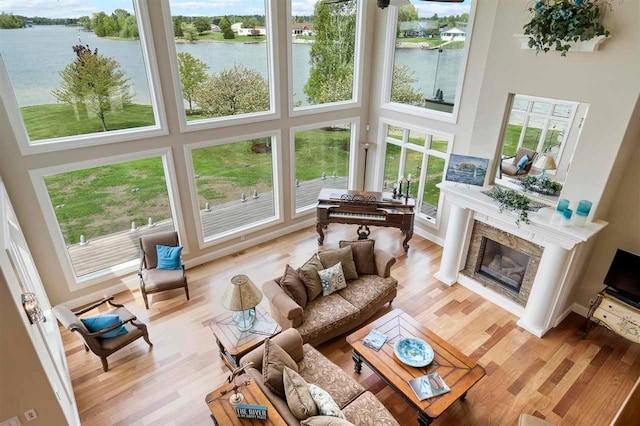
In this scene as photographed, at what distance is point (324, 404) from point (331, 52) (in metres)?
6.27

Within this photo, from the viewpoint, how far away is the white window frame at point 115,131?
14.3 ft

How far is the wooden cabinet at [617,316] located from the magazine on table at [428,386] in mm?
2710

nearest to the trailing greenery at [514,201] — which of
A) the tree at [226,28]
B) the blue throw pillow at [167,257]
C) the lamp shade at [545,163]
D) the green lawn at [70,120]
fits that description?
the lamp shade at [545,163]

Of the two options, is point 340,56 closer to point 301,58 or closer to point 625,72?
point 301,58

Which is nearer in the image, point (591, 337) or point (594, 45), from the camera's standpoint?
point (594, 45)

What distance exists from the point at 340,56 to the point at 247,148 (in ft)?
8.78

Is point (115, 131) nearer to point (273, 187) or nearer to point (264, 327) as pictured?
point (273, 187)

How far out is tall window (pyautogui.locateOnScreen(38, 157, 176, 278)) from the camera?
5258mm

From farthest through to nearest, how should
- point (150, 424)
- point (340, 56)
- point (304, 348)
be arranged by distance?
1. point (340, 56)
2. point (304, 348)
3. point (150, 424)

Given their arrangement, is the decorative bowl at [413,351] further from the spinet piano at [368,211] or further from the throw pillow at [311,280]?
the spinet piano at [368,211]

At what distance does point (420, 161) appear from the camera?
24.7 ft

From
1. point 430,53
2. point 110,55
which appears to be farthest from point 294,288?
point 430,53

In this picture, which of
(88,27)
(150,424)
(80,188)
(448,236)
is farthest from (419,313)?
(88,27)

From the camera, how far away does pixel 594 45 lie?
422 centimetres
